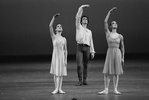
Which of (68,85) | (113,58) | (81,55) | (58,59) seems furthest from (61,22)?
(113,58)

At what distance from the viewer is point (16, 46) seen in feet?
59.6

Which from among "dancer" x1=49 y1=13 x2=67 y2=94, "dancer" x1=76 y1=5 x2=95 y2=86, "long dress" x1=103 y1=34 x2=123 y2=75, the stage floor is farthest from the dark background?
"long dress" x1=103 y1=34 x2=123 y2=75

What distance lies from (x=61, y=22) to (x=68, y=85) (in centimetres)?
870

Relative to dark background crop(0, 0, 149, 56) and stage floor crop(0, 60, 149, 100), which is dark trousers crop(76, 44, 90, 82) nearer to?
stage floor crop(0, 60, 149, 100)

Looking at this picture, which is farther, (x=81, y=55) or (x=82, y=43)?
(x=81, y=55)

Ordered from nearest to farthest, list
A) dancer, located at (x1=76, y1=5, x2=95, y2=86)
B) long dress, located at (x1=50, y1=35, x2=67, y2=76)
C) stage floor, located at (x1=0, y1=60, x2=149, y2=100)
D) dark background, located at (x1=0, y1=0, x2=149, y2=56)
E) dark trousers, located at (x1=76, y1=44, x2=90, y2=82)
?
stage floor, located at (x1=0, y1=60, x2=149, y2=100) → long dress, located at (x1=50, y1=35, x2=67, y2=76) → dancer, located at (x1=76, y1=5, x2=95, y2=86) → dark trousers, located at (x1=76, y1=44, x2=90, y2=82) → dark background, located at (x1=0, y1=0, x2=149, y2=56)

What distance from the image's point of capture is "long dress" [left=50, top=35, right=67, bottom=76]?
24.6ft

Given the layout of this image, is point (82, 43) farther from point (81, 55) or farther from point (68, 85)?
point (68, 85)

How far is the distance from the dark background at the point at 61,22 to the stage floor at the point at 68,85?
525 centimetres

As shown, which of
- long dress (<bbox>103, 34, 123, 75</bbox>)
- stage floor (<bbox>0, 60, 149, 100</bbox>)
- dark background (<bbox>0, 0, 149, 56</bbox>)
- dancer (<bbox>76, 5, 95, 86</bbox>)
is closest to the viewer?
stage floor (<bbox>0, 60, 149, 100</bbox>)

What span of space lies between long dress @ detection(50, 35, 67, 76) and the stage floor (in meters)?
0.44

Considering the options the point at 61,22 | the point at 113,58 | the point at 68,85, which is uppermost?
the point at 61,22

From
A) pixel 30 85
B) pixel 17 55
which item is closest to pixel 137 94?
pixel 30 85

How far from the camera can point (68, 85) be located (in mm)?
8781
